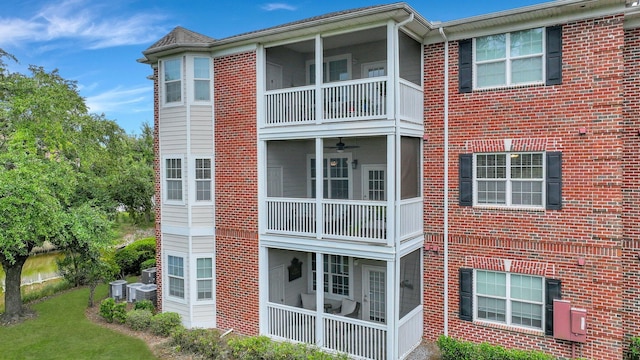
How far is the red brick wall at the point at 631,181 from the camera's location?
29.8ft

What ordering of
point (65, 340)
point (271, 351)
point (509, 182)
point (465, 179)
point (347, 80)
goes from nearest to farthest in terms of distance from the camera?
point (509, 182)
point (271, 351)
point (465, 179)
point (347, 80)
point (65, 340)

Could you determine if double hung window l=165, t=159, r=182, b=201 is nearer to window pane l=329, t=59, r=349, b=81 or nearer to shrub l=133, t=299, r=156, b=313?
shrub l=133, t=299, r=156, b=313

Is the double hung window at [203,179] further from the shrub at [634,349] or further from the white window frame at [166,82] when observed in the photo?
the shrub at [634,349]

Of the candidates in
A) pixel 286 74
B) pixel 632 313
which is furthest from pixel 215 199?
pixel 632 313

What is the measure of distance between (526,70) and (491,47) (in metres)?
1.03

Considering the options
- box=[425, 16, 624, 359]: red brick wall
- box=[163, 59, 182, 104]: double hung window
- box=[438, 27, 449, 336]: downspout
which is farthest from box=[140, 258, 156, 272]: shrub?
box=[425, 16, 624, 359]: red brick wall

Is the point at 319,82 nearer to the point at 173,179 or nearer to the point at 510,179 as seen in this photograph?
the point at 510,179

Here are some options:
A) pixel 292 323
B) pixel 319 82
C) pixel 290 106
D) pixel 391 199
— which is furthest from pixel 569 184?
pixel 292 323

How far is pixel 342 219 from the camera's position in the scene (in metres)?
10.4

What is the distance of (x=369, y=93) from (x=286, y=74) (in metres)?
4.05

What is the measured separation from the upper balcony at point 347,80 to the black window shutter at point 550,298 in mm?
4940

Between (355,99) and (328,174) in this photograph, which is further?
(328,174)

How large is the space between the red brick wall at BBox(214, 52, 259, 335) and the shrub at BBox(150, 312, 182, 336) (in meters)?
1.28

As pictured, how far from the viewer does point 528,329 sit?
9508 mm
